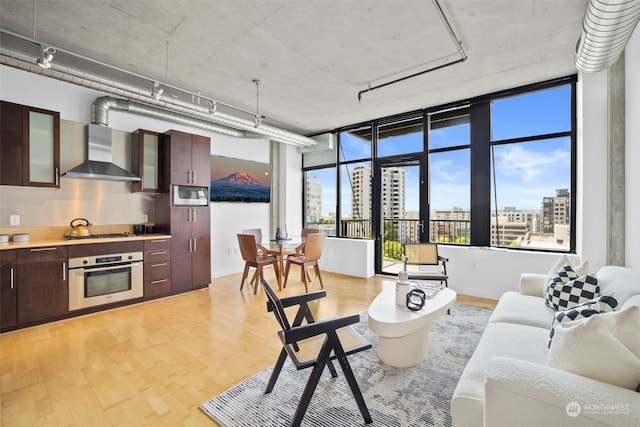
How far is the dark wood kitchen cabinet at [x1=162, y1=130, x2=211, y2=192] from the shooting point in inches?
181

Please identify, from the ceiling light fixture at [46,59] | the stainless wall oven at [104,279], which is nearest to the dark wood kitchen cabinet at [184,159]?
the stainless wall oven at [104,279]

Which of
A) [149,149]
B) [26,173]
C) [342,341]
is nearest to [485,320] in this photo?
[342,341]

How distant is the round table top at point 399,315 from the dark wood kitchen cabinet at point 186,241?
3.34 m

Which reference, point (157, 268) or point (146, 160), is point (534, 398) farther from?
point (146, 160)

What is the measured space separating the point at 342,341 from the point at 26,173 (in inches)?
161

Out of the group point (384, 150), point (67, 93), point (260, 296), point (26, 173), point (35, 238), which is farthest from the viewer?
point (384, 150)

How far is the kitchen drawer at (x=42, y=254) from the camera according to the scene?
129 inches

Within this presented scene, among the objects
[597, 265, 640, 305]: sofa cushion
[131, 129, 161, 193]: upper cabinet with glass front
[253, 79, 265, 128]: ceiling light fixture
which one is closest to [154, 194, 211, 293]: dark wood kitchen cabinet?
[131, 129, 161, 193]: upper cabinet with glass front

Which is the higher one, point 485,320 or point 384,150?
point 384,150

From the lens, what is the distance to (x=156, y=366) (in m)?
2.52

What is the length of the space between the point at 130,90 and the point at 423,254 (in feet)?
15.1

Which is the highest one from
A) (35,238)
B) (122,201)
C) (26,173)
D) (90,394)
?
(26,173)

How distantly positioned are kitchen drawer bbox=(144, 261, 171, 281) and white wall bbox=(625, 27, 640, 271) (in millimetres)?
5559

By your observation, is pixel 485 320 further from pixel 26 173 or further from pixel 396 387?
pixel 26 173
